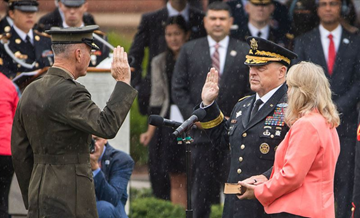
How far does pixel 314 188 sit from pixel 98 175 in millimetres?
2284

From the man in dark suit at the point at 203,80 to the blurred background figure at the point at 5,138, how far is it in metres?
1.84

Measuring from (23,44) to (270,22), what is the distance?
2.82 m

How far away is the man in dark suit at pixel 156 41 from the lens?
10.6 meters

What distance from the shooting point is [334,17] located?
9773mm

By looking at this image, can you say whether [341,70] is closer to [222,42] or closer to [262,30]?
[262,30]

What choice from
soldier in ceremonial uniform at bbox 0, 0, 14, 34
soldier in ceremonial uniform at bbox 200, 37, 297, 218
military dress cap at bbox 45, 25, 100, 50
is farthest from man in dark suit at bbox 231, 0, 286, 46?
military dress cap at bbox 45, 25, 100, 50

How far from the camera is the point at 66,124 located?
Answer: 5.83 meters

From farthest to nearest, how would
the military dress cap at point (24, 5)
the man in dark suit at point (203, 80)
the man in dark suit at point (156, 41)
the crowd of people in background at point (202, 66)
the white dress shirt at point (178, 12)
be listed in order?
the white dress shirt at point (178, 12) → the man in dark suit at point (156, 41) → the military dress cap at point (24, 5) → the man in dark suit at point (203, 80) → the crowd of people in background at point (202, 66)

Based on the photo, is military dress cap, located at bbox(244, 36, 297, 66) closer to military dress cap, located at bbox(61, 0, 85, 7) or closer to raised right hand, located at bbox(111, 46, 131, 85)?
raised right hand, located at bbox(111, 46, 131, 85)

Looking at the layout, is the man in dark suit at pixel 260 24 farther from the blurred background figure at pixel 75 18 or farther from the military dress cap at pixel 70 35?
the military dress cap at pixel 70 35

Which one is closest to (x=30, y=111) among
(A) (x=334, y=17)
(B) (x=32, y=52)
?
(B) (x=32, y=52)

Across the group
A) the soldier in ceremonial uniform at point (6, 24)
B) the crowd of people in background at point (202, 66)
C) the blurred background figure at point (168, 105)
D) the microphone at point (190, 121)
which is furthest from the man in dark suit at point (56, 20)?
the microphone at point (190, 121)

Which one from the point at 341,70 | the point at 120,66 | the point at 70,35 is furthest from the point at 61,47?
the point at 341,70

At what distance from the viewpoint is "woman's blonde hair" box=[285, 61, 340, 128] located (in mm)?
6059
